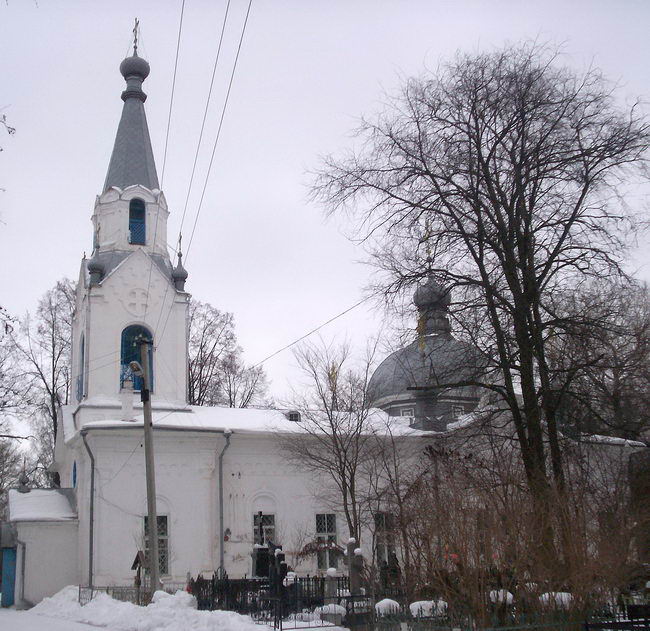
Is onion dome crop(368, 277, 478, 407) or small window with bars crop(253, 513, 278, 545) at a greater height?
onion dome crop(368, 277, 478, 407)

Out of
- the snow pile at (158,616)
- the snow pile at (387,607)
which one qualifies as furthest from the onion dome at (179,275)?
the snow pile at (387,607)

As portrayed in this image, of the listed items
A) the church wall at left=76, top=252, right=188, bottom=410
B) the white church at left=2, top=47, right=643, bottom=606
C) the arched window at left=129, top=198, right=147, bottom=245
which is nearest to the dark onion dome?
the white church at left=2, top=47, right=643, bottom=606

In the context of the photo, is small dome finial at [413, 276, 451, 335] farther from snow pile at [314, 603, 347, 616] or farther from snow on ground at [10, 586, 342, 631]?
snow on ground at [10, 586, 342, 631]

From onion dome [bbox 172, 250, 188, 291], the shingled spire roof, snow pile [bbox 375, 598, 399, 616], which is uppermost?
the shingled spire roof

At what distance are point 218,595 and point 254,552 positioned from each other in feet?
16.5

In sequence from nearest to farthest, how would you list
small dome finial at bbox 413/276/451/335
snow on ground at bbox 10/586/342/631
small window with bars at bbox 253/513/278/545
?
snow on ground at bbox 10/586/342/631 → small dome finial at bbox 413/276/451/335 → small window with bars at bbox 253/513/278/545

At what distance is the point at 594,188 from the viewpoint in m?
15.5

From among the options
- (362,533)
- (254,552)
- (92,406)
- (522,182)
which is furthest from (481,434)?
(92,406)

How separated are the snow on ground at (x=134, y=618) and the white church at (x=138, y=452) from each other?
11.7 feet

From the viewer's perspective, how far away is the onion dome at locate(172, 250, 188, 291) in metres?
29.5

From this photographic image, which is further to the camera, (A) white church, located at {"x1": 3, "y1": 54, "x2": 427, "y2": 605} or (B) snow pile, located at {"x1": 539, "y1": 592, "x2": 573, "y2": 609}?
(A) white church, located at {"x1": 3, "y1": 54, "x2": 427, "y2": 605}

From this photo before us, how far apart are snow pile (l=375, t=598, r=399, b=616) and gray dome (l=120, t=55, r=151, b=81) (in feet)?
80.7

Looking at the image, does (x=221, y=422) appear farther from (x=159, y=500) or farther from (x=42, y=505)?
(x=42, y=505)

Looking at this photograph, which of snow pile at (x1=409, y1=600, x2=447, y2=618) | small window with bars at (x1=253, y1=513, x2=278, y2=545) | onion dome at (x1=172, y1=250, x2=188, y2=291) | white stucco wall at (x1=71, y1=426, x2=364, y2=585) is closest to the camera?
snow pile at (x1=409, y1=600, x2=447, y2=618)
